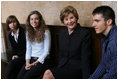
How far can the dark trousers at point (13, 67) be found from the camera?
2.53m

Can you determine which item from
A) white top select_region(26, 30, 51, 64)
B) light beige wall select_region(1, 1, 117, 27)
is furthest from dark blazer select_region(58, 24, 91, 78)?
light beige wall select_region(1, 1, 117, 27)

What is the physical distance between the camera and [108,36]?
1.61 metres

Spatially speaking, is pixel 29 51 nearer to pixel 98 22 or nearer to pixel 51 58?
pixel 51 58

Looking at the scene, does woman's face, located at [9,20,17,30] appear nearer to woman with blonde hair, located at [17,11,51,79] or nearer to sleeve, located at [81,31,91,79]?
woman with blonde hair, located at [17,11,51,79]

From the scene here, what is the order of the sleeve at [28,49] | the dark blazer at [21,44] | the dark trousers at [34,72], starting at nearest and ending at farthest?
the dark trousers at [34,72], the sleeve at [28,49], the dark blazer at [21,44]

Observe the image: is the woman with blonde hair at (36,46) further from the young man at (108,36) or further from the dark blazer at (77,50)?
the young man at (108,36)

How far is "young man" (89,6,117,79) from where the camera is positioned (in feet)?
5.11

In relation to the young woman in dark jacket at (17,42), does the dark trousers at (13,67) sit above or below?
below

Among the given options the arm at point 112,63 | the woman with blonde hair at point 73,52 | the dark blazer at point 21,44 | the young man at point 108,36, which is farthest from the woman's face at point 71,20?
the dark blazer at point 21,44

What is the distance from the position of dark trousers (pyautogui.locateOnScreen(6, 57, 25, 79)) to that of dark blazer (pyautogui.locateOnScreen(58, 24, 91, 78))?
734mm

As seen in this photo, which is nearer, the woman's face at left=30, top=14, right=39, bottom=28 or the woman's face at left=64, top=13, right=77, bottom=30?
the woman's face at left=64, top=13, right=77, bottom=30

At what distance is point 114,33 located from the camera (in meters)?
1.58

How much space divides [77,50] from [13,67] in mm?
1037

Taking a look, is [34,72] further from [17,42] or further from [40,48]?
[17,42]
